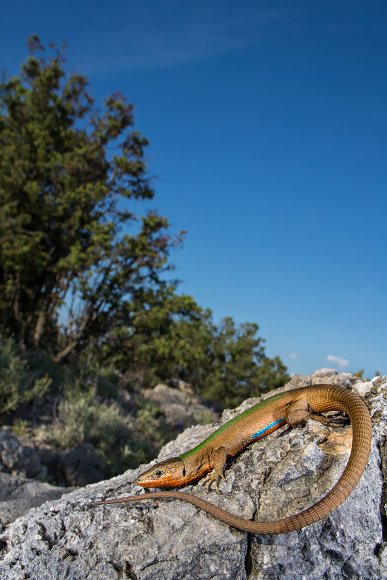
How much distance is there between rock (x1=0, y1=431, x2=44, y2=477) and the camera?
6.30 m

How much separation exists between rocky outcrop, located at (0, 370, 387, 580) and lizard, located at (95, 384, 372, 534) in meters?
0.05

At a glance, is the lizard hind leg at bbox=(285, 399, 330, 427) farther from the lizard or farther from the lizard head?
the lizard head

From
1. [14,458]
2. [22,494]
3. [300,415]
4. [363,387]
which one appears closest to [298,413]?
[300,415]

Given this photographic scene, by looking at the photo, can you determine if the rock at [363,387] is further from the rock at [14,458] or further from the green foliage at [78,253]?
the green foliage at [78,253]

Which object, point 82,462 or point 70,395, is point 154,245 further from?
point 82,462

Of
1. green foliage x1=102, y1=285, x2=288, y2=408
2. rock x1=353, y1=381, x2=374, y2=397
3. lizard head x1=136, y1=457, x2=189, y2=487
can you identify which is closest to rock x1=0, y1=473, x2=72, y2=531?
lizard head x1=136, y1=457, x2=189, y2=487


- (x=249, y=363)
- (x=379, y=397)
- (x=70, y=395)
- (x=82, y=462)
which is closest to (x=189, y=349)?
(x=249, y=363)

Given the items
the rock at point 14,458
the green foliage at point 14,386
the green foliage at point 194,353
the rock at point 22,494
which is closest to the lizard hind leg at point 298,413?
the rock at point 22,494

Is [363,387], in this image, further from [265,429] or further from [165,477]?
[165,477]

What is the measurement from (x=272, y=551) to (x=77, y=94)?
55.7 feet

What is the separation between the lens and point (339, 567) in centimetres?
200

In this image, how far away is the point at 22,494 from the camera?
3.97 meters

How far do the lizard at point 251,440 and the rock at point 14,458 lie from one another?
168 inches

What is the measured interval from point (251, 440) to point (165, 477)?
50 centimetres
